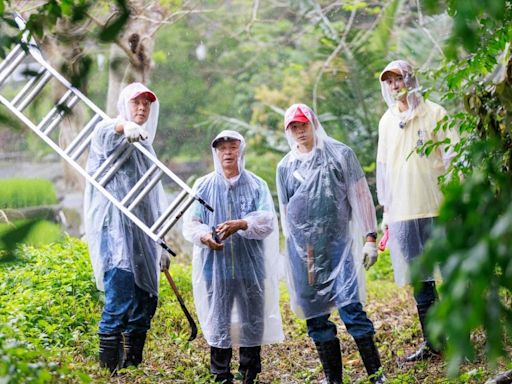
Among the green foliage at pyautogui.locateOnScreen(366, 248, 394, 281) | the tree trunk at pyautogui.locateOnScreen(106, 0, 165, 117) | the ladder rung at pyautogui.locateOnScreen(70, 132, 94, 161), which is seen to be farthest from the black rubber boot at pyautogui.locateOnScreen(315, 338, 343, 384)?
the tree trunk at pyautogui.locateOnScreen(106, 0, 165, 117)

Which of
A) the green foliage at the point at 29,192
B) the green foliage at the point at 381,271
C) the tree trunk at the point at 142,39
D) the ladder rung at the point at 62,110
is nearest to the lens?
the ladder rung at the point at 62,110

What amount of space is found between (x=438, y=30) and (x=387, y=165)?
5.75 meters

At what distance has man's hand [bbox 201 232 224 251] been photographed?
4520mm

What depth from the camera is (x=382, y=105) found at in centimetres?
1009

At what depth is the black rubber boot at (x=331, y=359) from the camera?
456 centimetres

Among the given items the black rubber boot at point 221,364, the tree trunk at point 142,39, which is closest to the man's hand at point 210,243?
the black rubber boot at point 221,364

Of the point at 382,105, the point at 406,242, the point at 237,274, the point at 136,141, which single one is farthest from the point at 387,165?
the point at 382,105

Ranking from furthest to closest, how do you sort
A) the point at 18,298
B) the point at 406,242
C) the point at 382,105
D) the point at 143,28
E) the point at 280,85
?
1. the point at 280,85
2. the point at 382,105
3. the point at 143,28
4. the point at 18,298
5. the point at 406,242

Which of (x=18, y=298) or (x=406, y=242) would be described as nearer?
(x=406, y=242)

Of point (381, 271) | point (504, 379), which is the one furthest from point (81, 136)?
point (381, 271)

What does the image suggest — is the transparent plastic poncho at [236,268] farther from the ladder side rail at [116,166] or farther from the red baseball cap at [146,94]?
the red baseball cap at [146,94]

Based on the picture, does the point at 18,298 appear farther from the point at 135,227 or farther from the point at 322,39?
the point at 322,39

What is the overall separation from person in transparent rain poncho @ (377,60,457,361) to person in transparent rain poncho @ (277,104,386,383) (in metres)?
0.42

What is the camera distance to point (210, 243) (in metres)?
4.53
